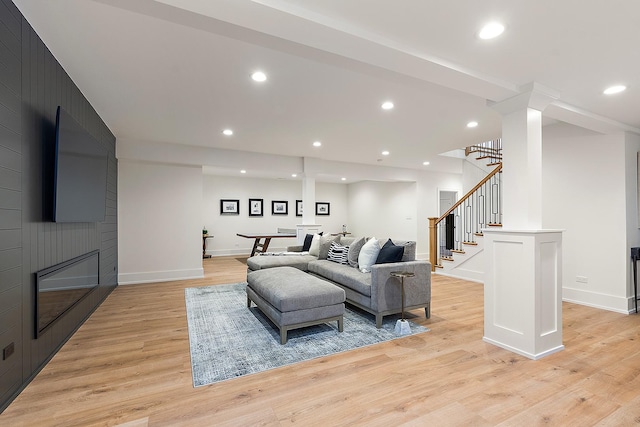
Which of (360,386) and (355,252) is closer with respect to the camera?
(360,386)

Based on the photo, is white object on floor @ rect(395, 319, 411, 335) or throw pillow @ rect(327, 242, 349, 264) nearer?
white object on floor @ rect(395, 319, 411, 335)

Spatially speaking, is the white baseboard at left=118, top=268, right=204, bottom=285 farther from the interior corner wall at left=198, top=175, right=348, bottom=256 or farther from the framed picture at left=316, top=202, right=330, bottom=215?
the framed picture at left=316, top=202, right=330, bottom=215

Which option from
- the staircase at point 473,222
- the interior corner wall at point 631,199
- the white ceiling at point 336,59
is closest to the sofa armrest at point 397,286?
the white ceiling at point 336,59

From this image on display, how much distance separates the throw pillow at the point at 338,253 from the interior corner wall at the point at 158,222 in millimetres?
2787

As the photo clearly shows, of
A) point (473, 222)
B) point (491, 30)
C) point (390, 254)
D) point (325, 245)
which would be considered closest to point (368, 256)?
point (390, 254)

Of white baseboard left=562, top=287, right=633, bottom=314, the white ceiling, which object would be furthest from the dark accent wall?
white baseboard left=562, top=287, right=633, bottom=314

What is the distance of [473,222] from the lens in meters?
6.86

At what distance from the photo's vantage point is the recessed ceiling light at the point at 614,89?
2.83 metres

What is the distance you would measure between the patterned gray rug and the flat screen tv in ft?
5.14

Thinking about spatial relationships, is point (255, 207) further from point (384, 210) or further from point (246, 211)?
point (384, 210)

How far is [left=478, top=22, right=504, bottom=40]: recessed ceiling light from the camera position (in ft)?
6.38

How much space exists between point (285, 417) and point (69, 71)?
3389 mm

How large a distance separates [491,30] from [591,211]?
3482 mm

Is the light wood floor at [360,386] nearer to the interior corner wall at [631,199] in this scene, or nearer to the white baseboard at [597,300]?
the white baseboard at [597,300]
